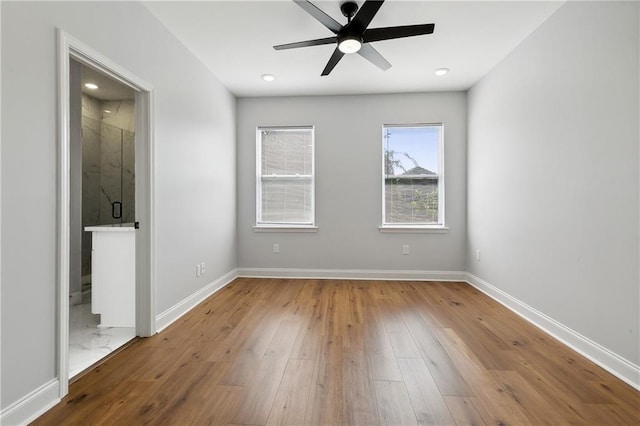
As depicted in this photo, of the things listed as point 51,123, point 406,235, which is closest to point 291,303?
point 406,235

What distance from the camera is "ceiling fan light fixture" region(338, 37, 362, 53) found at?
6.96ft

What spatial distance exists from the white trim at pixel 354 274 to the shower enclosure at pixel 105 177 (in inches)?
77.5

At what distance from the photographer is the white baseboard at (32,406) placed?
50.6 inches

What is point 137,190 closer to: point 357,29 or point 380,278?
point 357,29

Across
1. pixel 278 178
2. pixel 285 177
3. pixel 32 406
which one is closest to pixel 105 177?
pixel 278 178

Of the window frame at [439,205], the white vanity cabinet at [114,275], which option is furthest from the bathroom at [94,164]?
the window frame at [439,205]

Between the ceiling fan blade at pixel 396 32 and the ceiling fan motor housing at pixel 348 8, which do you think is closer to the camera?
the ceiling fan blade at pixel 396 32

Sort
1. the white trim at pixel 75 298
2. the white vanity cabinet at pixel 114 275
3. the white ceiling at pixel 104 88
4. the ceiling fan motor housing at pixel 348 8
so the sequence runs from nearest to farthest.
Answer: the ceiling fan motor housing at pixel 348 8 → the white vanity cabinet at pixel 114 275 → the white trim at pixel 75 298 → the white ceiling at pixel 104 88

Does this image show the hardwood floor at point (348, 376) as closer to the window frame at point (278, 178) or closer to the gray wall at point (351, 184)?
the gray wall at point (351, 184)

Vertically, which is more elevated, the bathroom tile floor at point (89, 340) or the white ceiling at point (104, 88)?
the white ceiling at point (104, 88)

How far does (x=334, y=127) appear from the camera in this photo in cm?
405

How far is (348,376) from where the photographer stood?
67.4 inches

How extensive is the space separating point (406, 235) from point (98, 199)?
14.5 feet

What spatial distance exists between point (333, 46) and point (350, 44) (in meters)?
0.66
